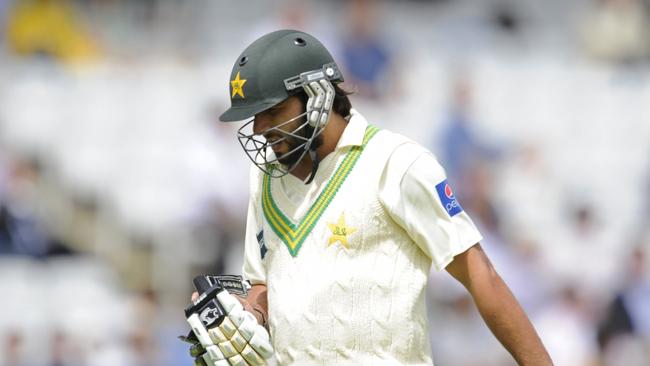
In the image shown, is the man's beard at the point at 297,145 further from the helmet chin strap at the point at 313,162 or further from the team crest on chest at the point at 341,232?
the team crest on chest at the point at 341,232

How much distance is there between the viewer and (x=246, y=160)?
921 cm

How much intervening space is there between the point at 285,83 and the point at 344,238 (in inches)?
19.6

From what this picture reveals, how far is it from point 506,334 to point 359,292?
442 millimetres

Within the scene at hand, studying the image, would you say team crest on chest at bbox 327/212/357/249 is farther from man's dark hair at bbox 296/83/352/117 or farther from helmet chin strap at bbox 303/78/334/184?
man's dark hair at bbox 296/83/352/117

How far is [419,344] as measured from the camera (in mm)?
3721

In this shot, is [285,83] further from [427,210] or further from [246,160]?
[246,160]

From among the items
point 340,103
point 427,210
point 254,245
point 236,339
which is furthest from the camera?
point 254,245

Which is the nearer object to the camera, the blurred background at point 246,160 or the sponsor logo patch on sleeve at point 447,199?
the sponsor logo patch on sleeve at point 447,199

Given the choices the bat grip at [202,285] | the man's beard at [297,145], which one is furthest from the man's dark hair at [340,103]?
the bat grip at [202,285]

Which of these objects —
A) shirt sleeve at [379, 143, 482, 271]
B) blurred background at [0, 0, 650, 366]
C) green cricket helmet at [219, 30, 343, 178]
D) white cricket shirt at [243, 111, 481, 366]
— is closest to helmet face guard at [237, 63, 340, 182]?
green cricket helmet at [219, 30, 343, 178]

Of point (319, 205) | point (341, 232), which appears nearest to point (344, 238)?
point (341, 232)

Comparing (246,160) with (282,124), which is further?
(246,160)

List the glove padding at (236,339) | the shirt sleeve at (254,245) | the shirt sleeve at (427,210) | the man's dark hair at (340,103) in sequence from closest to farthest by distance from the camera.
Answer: the shirt sleeve at (427,210)
the glove padding at (236,339)
the man's dark hair at (340,103)
the shirt sleeve at (254,245)

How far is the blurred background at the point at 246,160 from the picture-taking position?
8914 millimetres
